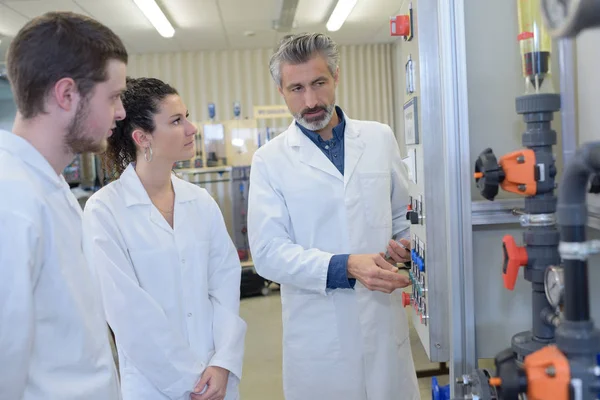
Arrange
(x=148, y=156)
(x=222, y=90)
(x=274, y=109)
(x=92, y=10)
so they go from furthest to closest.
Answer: (x=222, y=90)
(x=274, y=109)
(x=92, y=10)
(x=148, y=156)

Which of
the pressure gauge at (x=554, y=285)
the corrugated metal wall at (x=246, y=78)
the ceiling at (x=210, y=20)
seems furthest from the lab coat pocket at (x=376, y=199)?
the corrugated metal wall at (x=246, y=78)

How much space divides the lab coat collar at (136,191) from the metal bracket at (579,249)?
3.98 feet

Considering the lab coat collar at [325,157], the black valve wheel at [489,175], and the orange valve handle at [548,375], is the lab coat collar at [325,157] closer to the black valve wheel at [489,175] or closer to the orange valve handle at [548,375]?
the black valve wheel at [489,175]

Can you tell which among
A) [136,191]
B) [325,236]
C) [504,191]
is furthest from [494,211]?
[136,191]

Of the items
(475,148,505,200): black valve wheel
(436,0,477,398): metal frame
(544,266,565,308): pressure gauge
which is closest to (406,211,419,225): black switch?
(436,0,477,398): metal frame

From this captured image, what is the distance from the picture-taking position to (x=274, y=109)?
6000 millimetres

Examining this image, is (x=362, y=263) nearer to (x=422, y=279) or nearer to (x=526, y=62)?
(x=422, y=279)

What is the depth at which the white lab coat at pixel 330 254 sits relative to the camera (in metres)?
1.65

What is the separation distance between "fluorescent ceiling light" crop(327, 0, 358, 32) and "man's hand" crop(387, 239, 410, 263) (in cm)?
380

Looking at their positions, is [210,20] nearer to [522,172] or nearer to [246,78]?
[246,78]

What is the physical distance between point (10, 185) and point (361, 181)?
103cm

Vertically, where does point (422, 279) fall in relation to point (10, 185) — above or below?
below

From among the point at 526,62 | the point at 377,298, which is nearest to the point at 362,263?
the point at 377,298

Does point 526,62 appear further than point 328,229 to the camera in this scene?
No
